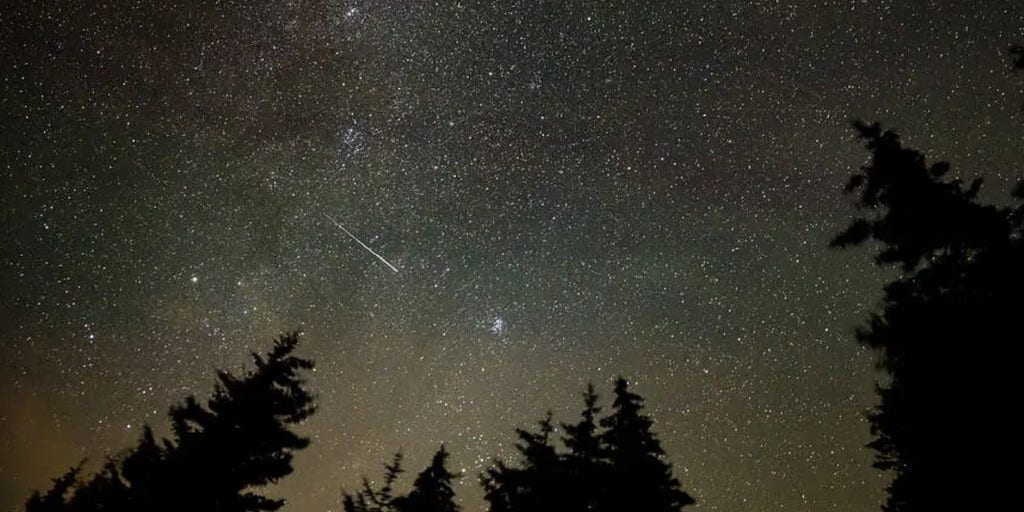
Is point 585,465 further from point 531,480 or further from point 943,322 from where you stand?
point 943,322

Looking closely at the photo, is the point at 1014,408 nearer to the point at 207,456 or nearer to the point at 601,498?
the point at 601,498

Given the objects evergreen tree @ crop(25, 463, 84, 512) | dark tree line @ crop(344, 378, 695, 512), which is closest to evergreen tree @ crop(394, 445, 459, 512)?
dark tree line @ crop(344, 378, 695, 512)

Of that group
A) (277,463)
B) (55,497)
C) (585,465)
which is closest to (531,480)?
(585,465)

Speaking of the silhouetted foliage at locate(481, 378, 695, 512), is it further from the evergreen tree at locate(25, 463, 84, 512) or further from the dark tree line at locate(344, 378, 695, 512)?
the evergreen tree at locate(25, 463, 84, 512)

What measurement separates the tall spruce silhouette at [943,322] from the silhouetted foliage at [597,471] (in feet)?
14.8

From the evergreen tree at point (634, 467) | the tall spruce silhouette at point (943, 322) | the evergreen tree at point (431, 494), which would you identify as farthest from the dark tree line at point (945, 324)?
the evergreen tree at point (431, 494)

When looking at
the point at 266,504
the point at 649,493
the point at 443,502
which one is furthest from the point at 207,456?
the point at 649,493

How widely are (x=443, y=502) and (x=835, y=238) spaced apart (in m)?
10.8

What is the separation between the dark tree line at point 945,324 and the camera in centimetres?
799

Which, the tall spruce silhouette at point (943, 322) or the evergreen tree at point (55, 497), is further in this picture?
the evergreen tree at point (55, 497)

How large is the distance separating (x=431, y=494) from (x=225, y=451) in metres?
5.48

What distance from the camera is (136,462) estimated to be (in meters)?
10.4

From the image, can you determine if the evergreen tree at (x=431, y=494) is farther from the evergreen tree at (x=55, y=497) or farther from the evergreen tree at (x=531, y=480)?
the evergreen tree at (x=55, y=497)

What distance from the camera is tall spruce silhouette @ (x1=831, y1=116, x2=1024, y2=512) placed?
802cm
